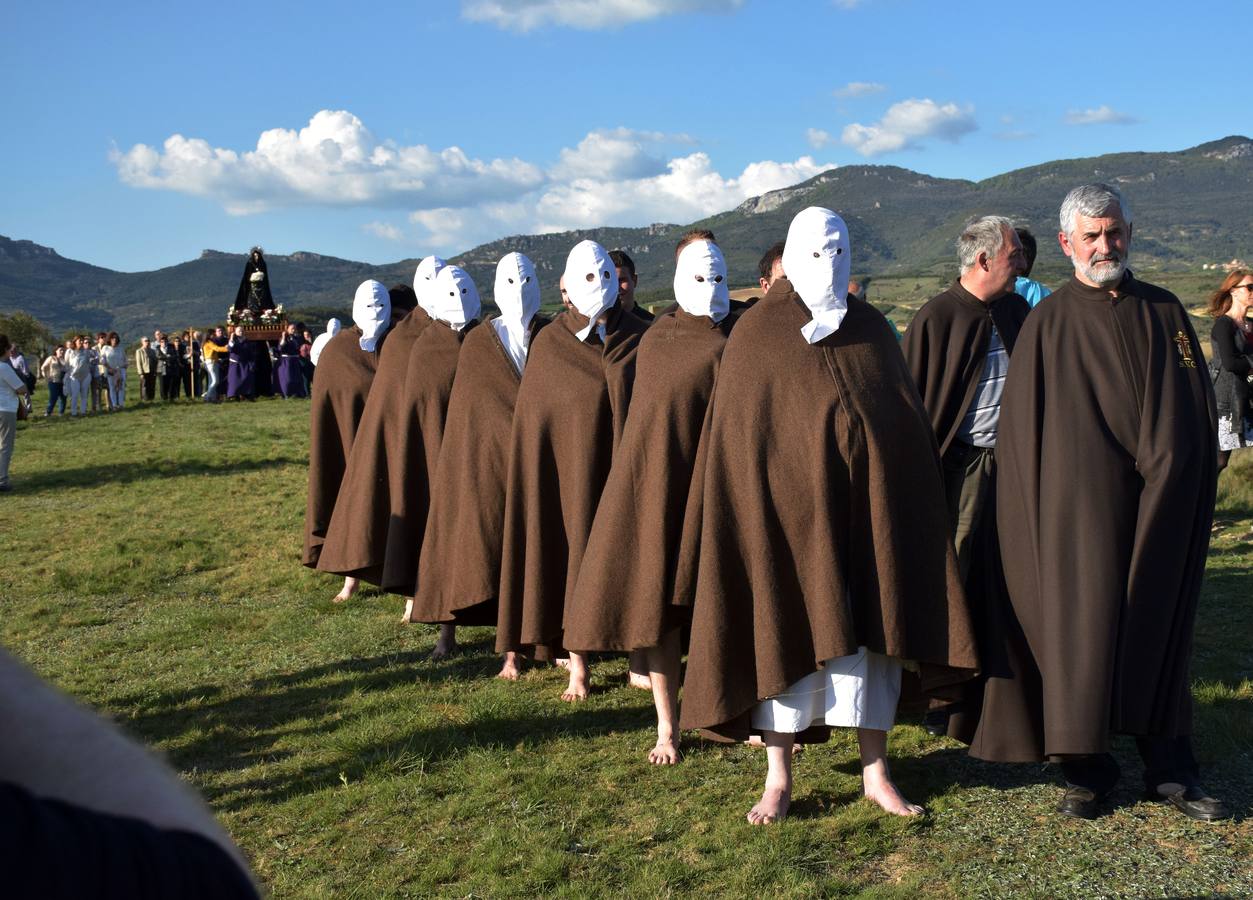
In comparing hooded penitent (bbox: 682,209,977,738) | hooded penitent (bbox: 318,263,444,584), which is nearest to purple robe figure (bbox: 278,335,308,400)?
hooded penitent (bbox: 318,263,444,584)

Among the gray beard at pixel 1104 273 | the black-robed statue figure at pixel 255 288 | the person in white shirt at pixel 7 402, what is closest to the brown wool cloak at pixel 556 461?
the gray beard at pixel 1104 273

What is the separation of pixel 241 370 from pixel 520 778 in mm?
28811

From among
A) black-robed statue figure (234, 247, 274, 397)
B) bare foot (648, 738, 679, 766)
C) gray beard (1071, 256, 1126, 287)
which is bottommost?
bare foot (648, 738, 679, 766)

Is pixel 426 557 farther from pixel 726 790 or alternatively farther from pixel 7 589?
pixel 7 589

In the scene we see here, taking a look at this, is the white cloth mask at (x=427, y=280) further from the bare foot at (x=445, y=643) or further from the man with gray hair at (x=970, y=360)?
the man with gray hair at (x=970, y=360)

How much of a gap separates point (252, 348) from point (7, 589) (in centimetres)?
2318

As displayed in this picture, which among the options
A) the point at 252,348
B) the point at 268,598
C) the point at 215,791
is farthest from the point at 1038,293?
the point at 252,348

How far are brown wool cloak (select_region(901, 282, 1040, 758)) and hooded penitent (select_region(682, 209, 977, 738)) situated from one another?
279mm

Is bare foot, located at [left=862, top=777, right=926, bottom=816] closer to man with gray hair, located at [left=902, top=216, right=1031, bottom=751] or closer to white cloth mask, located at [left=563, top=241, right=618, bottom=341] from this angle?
man with gray hair, located at [left=902, top=216, right=1031, bottom=751]

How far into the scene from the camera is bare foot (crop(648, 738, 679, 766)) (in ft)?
19.4

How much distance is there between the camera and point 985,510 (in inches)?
217

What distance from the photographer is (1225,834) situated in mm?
4832

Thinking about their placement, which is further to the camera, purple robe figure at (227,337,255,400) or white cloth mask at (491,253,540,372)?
purple robe figure at (227,337,255,400)

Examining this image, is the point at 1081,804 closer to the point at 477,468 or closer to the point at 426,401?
the point at 477,468
